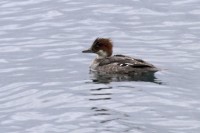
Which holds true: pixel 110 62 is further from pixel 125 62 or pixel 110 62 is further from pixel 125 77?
pixel 125 77

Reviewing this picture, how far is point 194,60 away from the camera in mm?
25188

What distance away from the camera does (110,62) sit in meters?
25.0

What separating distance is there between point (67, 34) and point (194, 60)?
16.5ft

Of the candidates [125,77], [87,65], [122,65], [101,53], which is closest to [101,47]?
[101,53]

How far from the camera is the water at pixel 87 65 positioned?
790 inches

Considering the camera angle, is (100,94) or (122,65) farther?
(122,65)

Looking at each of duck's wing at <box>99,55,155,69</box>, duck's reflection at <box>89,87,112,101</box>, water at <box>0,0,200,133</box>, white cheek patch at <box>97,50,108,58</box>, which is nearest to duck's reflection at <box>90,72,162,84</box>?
water at <box>0,0,200,133</box>

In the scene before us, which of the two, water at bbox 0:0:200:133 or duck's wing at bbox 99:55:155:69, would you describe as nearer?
water at bbox 0:0:200:133

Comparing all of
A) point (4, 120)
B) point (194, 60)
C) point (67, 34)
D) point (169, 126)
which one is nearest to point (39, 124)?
point (4, 120)

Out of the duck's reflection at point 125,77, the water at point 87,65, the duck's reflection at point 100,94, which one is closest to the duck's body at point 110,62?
the duck's reflection at point 125,77

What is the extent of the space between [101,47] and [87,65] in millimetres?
718

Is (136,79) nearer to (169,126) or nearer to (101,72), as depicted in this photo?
(101,72)

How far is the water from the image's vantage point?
65.8 feet

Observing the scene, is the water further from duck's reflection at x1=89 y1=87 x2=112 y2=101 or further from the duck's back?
the duck's back
